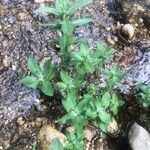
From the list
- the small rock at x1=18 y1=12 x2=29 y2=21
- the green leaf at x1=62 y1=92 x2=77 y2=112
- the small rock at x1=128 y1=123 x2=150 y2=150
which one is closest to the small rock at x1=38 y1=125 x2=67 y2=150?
the green leaf at x1=62 y1=92 x2=77 y2=112

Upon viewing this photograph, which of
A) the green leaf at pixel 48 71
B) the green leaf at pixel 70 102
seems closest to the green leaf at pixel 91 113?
the green leaf at pixel 70 102

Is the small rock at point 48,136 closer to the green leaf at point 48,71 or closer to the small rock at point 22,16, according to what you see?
the green leaf at point 48,71

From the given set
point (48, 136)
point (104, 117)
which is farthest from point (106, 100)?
point (48, 136)

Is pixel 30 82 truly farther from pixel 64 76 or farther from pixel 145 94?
pixel 145 94

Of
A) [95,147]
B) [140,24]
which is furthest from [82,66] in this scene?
[140,24]

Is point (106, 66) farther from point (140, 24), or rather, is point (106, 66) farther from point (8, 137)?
point (8, 137)

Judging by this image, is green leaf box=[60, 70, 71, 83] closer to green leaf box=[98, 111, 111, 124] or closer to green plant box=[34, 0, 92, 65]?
green plant box=[34, 0, 92, 65]
